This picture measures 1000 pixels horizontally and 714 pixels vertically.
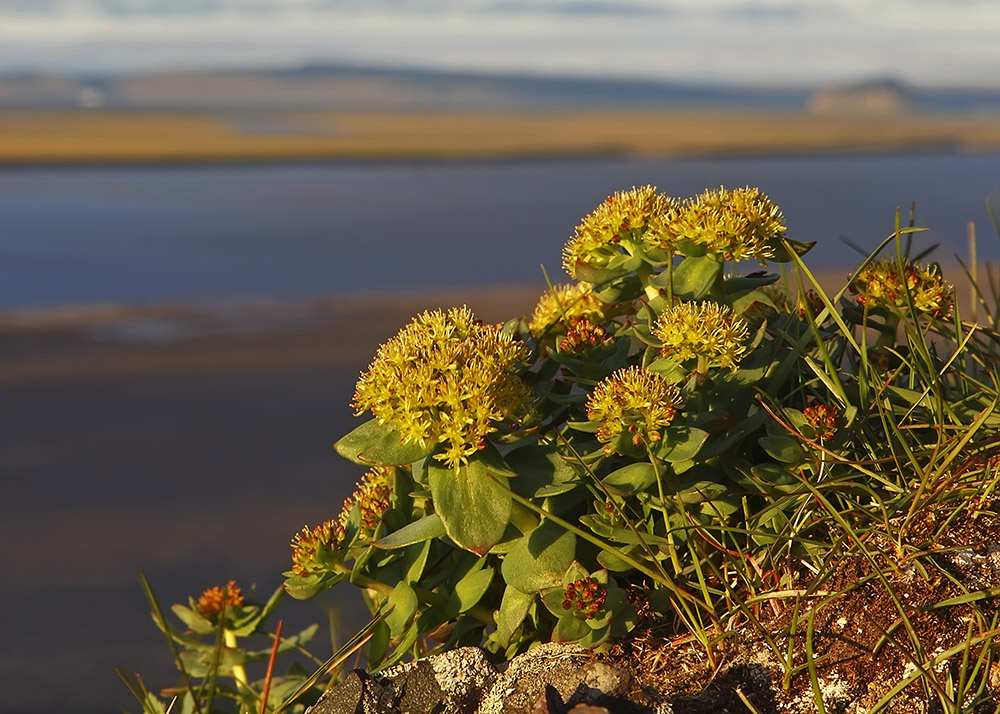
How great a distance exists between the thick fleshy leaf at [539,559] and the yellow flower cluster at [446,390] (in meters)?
0.20

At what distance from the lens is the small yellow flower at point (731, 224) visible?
1821 mm

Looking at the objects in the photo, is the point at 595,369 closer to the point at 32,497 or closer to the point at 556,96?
the point at 32,497

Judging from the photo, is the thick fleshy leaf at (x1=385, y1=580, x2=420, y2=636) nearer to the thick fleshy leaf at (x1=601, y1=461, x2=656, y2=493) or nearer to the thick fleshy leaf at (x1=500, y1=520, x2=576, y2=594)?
the thick fleshy leaf at (x1=500, y1=520, x2=576, y2=594)

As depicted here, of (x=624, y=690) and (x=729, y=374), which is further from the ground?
(x=729, y=374)

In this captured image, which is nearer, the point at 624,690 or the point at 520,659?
the point at 624,690

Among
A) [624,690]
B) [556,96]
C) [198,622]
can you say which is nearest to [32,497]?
[198,622]

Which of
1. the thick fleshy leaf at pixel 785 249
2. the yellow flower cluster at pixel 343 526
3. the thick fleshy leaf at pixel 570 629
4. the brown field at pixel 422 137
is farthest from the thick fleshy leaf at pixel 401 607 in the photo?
the brown field at pixel 422 137

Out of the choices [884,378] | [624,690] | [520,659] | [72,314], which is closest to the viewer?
[624,690]

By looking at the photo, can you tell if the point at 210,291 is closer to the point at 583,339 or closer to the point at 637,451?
the point at 583,339

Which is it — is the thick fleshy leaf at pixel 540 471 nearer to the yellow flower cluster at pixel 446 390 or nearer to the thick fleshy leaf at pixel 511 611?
the yellow flower cluster at pixel 446 390

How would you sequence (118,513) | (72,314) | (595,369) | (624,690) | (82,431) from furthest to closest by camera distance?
1. (72,314)
2. (82,431)
3. (118,513)
4. (595,369)
5. (624,690)

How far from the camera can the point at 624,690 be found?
1501mm

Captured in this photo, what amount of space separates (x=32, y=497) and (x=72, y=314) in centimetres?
763

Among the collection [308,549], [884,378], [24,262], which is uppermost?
[24,262]
